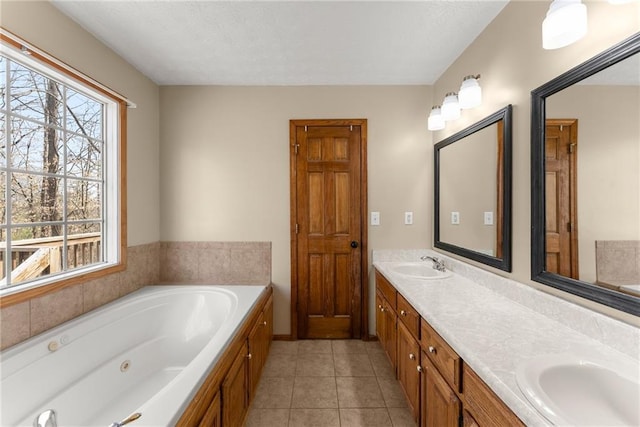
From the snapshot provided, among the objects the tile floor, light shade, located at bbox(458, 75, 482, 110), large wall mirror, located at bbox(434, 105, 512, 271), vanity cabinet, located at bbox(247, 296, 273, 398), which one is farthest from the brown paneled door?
light shade, located at bbox(458, 75, 482, 110)

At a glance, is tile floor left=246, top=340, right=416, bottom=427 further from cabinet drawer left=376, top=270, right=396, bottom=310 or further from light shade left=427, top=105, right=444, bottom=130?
light shade left=427, top=105, right=444, bottom=130

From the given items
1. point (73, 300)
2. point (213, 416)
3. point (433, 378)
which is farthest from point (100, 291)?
point (433, 378)

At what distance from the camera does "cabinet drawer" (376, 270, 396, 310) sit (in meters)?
1.95

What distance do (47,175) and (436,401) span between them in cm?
250

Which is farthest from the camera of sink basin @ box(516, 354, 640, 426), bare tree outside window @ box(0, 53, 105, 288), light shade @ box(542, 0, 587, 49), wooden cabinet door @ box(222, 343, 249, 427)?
bare tree outside window @ box(0, 53, 105, 288)

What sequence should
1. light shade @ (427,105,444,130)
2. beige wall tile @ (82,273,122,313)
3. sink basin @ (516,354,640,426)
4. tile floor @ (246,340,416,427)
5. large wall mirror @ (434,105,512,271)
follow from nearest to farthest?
sink basin @ (516,354,640,426), large wall mirror @ (434,105,512,271), tile floor @ (246,340,416,427), beige wall tile @ (82,273,122,313), light shade @ (427,105,444,130)

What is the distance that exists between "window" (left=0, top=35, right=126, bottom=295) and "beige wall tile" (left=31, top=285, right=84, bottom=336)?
0.09m

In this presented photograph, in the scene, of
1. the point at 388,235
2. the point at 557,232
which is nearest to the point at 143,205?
the point at 388,235

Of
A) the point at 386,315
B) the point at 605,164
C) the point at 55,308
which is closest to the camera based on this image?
the point at 605,164

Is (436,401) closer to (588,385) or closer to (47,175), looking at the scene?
(588,385)

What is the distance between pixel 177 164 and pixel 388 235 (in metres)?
→ 2.19

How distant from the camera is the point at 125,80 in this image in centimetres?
221

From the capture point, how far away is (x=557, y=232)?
49.2 inches

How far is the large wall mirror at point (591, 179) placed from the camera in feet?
3.12
